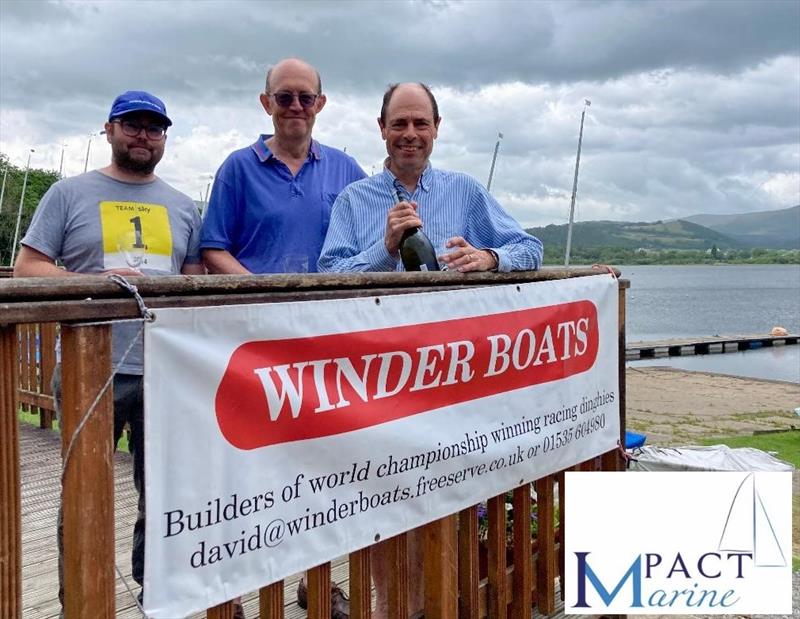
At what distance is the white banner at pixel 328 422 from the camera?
1792 millimetres

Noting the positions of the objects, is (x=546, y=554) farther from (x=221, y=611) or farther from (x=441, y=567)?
(x=221, y=611)

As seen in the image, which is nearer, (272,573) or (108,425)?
(108,425)

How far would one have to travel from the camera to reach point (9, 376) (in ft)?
5.18

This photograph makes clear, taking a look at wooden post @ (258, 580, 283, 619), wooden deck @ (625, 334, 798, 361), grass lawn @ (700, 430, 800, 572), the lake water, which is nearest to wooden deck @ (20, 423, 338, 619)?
wooden post @ (258, 580, 283, 619)

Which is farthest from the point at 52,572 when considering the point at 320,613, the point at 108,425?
the point at 108,425

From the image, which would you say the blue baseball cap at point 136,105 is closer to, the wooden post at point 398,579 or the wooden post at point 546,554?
the wooden post at point 398,579

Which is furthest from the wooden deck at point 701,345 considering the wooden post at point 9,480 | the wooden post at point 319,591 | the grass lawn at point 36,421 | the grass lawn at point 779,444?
the wooden post at point 9,480

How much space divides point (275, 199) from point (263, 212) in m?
0.09

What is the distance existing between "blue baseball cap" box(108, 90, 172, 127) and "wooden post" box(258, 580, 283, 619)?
201cm

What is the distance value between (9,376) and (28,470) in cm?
454

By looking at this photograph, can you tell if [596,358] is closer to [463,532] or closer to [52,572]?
[463,532]

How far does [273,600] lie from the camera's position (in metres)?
2.20

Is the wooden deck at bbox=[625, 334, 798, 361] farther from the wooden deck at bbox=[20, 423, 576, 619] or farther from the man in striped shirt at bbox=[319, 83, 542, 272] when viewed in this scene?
the man in striped shirt at bbox=[319, 83, 542, 272]

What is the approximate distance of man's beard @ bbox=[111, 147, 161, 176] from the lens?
3.03 metres
